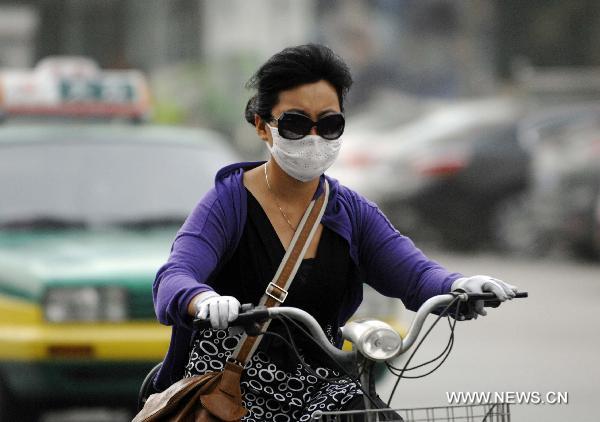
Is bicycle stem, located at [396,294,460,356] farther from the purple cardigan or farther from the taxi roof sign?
the taxi roof sign

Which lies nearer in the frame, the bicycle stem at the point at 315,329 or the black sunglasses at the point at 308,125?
the bicycle stem at the point at 315,329

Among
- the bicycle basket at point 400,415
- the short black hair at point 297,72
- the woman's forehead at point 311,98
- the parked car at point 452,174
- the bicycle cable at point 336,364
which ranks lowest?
the parked car at point 452,174

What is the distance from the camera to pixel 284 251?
12.4 ft

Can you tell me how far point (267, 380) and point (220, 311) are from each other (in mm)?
502

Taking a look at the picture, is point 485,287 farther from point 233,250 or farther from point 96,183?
point 96,183

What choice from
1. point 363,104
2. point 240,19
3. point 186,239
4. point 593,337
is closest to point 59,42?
point 240,19

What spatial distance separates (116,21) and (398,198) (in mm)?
16245

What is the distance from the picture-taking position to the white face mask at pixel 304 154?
3715 mm

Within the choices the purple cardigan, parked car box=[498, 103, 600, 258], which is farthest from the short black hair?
parked car box=[498, 103, 600, 258]

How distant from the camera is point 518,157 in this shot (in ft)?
57.3

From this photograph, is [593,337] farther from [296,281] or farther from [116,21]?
[116,21]

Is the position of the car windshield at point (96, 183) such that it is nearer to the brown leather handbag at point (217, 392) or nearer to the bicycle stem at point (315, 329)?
the brown leather handbag at point (217, 392)

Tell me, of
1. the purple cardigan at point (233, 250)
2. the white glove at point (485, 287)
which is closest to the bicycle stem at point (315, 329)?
the purple cardigan at point (233, 250)

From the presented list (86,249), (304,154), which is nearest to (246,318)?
(304,154)
